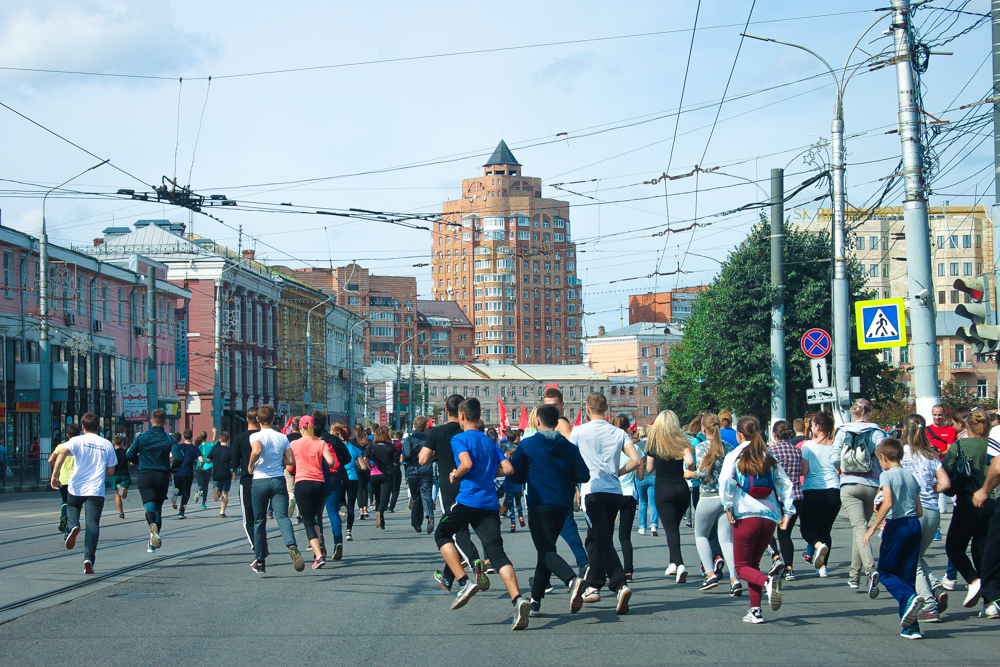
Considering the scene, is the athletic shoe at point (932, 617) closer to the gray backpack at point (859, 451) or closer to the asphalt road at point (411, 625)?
the asphalt road at point (411, 625)

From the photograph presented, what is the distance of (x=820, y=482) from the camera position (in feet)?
36.0

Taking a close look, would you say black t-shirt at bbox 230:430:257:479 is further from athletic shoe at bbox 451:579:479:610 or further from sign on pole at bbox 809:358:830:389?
sign on pole at bbox 809:358:830:389

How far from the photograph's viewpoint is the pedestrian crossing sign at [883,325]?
17.3 metres

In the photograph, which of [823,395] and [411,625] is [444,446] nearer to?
[411,625]

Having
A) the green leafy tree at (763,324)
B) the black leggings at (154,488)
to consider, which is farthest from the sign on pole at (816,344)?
the green leafy tree at (763,324)

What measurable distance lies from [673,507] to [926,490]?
8.11ft

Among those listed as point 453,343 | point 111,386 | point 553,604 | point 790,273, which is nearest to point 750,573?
point 553,604

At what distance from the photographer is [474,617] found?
8867 mm

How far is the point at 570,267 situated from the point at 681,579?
167 meters

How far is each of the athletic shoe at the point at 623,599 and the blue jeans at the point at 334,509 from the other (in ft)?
16.1

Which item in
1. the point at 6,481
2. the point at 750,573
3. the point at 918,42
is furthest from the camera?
the point at 6,481

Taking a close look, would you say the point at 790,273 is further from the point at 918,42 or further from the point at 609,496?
the point at 609,496

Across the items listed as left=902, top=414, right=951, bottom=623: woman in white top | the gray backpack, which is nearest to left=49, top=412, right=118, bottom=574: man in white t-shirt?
the gray backpack

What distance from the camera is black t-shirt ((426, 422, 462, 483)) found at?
30.6ft
